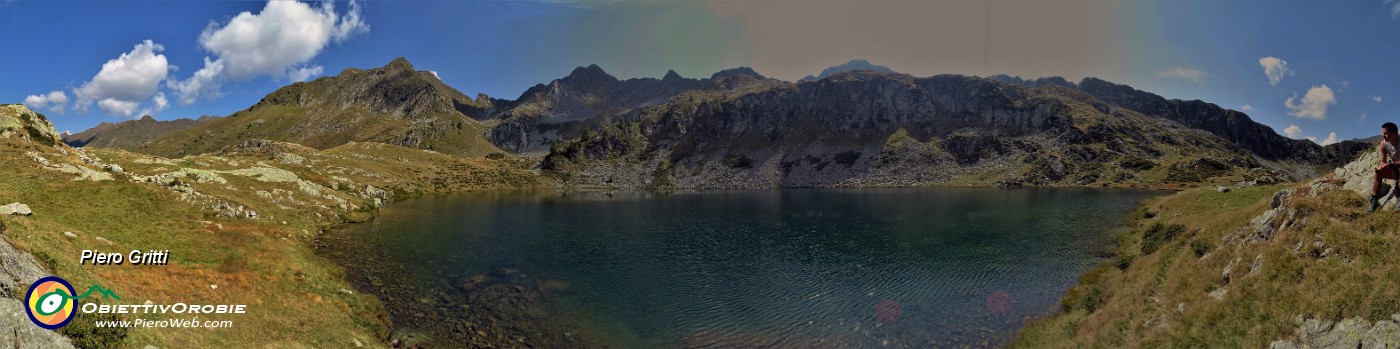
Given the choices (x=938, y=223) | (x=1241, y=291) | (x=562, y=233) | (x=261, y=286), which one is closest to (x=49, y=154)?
(x=261, y=286)

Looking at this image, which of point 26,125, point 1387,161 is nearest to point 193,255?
point 26,125

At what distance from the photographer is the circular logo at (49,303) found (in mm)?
16031

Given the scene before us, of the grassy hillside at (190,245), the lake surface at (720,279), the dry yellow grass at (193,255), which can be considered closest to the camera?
the grassy hillside at (190,245)

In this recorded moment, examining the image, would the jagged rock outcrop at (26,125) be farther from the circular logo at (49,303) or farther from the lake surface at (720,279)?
the circular logo at (49,303)

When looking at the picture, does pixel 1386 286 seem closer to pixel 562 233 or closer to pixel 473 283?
Answer: pixel 473 283

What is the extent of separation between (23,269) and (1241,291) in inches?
1829

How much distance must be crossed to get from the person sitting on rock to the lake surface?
1676 cm

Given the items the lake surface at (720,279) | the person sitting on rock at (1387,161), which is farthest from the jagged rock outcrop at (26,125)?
the person sitting on rock at (1387,161)

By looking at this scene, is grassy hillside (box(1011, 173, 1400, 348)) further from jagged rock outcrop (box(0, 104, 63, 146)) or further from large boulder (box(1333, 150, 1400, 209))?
jagged rock outcrop (box(0, 104, 63, 146))

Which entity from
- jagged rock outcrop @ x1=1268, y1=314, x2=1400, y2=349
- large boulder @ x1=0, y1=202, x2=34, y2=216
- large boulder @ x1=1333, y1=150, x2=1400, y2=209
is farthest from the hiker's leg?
large boulder @ x1=0, y1=202, x2=34, y2=216

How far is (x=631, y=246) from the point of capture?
6669cm

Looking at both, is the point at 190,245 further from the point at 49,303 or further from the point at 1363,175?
the point at 1363,175

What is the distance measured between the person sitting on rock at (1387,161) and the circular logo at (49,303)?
48024 millimetres

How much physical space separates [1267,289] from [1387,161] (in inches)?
Result: 275
